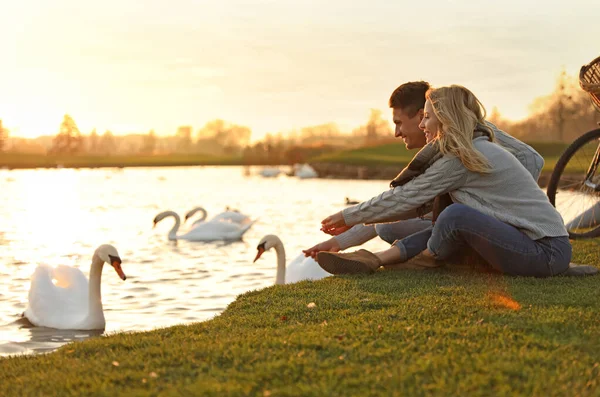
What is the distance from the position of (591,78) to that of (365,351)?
16.2ft

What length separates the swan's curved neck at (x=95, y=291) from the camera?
818 cm

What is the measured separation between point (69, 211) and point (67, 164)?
80444mm

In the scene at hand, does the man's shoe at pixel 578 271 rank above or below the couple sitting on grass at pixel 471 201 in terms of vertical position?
below

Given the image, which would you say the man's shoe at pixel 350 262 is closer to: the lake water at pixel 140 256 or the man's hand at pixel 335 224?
the man's hand at pixel 335 224

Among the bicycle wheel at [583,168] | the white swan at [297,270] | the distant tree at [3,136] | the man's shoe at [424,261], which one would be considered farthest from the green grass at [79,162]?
the man's shoe at [424,261]

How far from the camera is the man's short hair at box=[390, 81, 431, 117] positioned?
6668 millimetres

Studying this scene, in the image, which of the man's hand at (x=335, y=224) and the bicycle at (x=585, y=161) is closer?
the man's hand at (x=335, y=224)

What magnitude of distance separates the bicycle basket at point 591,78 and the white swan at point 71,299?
5.35 metres

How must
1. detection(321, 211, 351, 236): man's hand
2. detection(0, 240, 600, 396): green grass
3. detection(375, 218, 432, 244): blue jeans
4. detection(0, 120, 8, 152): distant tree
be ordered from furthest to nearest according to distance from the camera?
detection(0, 120, 8, 152): distant tree, detection(375, 218, 432, 244): blue jeans, detection(321, 211, 351, 236): man's hand, detection(0, 240, 600, 396): green grass

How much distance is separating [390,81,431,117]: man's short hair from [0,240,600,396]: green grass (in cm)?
173

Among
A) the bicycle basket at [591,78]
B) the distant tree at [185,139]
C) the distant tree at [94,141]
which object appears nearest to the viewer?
the bicycle basket at [591,78]

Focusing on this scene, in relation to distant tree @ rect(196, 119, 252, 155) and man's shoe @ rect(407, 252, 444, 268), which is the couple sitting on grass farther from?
distant tree @ rect(196, 119, 252, 155)

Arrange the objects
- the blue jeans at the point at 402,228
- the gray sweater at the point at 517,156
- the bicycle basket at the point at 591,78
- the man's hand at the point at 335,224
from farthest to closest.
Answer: the bicycle basket at the point at 591,78 < the blue jeans at the point at 402,228 < the gray sweater at the point at 517,156 < the man's hand at the point at 335,224

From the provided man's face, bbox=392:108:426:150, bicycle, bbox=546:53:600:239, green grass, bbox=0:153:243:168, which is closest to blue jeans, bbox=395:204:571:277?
man's face, bbox=392:108:426:150
